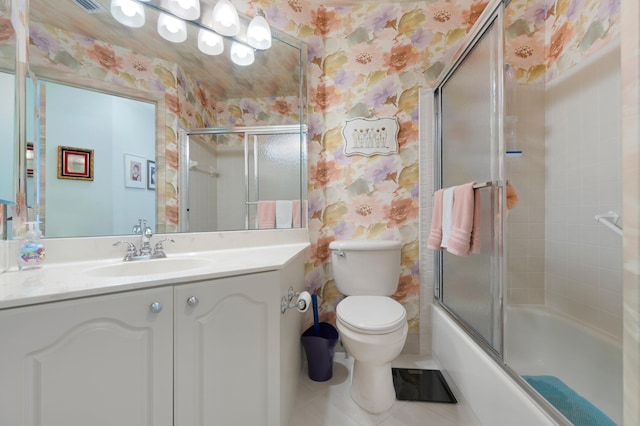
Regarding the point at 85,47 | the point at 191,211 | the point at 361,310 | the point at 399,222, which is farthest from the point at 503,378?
the point at 85,47

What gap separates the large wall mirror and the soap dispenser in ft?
0.22

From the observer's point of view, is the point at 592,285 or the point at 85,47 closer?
the point at 85,47

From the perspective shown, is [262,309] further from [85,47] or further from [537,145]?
[537,145]

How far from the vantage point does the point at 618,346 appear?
1.17m

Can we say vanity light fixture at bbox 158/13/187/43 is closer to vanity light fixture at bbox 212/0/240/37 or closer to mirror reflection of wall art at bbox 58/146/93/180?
vanity light fixture at bbox 212/0/240/37

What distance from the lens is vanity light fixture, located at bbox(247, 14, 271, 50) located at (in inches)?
58.8

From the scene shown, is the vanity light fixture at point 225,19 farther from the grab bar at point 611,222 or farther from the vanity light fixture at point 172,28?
the grab bar at point 611,222

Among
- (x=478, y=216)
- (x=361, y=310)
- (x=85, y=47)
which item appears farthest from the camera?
(x=361, y=310)

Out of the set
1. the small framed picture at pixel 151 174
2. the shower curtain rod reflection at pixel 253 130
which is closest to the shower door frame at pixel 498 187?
the shower curtain rod reflection at pixel 253 130

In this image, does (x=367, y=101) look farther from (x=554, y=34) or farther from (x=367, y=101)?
(x=554, y=34)

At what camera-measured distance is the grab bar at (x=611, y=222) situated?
1187 mm

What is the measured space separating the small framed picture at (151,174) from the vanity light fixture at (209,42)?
69cm

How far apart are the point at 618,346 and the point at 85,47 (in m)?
2.65

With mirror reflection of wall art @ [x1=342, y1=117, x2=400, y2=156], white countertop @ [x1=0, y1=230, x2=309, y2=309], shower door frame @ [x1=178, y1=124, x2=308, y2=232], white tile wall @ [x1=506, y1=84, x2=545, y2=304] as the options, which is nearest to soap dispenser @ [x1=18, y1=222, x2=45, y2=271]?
white countertop @ [x1=0, y1=230, x2=309, y2=309]
